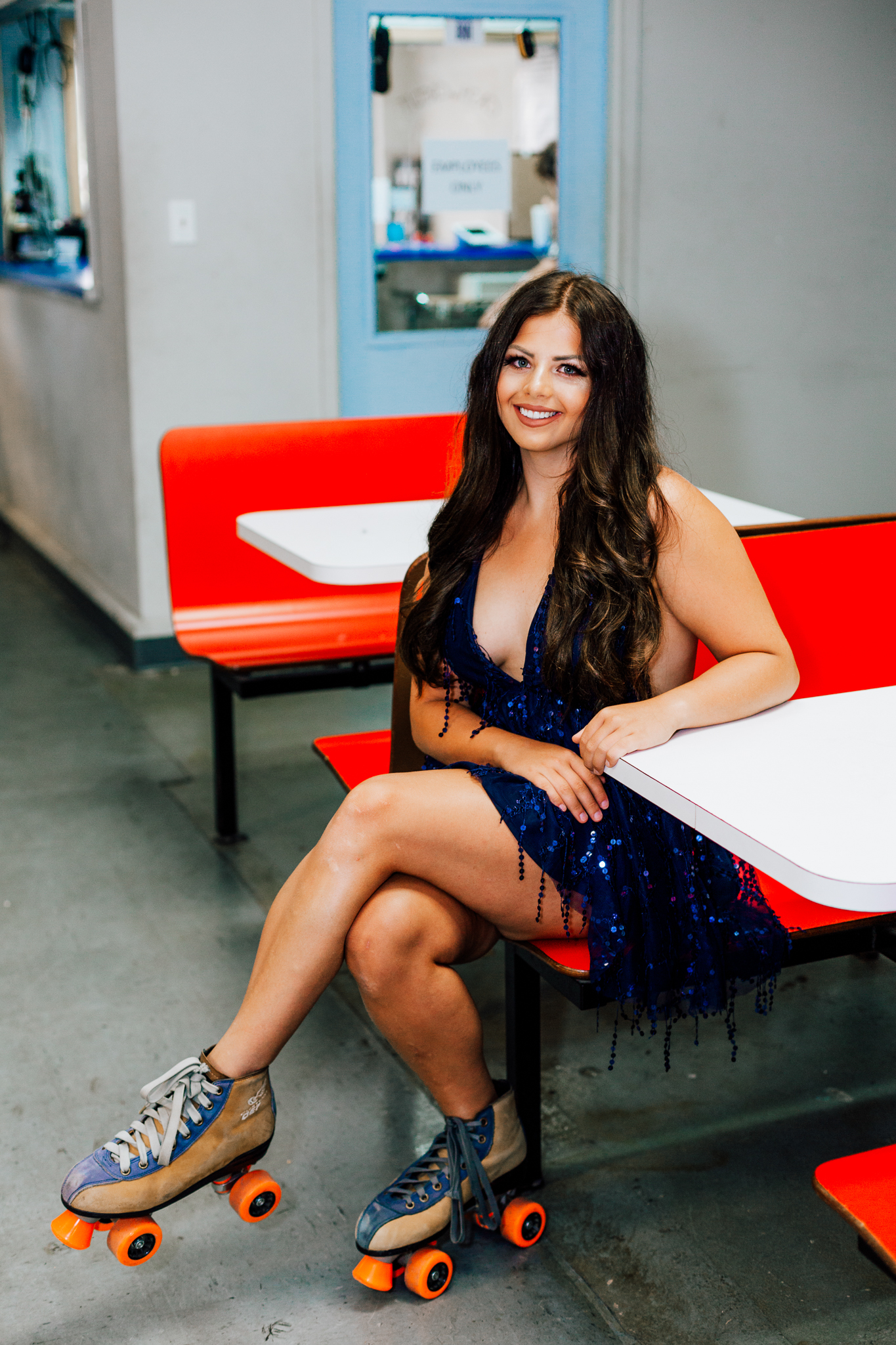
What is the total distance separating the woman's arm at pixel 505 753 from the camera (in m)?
1.72

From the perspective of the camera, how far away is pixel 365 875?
1.73 meters

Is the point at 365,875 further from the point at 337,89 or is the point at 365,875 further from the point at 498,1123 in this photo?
the point at 337,89

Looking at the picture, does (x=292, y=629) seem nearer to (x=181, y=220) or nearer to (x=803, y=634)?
(x=803, y=634)

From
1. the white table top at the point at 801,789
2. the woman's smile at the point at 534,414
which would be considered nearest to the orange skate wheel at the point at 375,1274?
the white table top at the point at 801,789

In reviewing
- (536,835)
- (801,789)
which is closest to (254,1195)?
(536,835)

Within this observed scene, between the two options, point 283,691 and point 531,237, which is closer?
point 283,691

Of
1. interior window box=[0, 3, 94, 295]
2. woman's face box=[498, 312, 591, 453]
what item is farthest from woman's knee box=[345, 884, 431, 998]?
interior window box=[0, 3, 94, 295]

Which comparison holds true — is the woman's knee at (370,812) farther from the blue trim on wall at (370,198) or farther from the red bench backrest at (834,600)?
the blue trim on wall at (370,198)

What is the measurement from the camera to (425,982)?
1737mm

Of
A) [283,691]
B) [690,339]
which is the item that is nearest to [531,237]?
[690,339]

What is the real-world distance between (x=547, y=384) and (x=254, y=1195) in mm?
1156

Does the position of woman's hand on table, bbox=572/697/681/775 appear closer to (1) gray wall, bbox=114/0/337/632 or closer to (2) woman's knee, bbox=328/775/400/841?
(2) woman's knee, bbox=328/775/400/841

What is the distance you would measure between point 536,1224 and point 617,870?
54 centimetres

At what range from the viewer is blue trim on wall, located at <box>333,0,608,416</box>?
440 centimetres
